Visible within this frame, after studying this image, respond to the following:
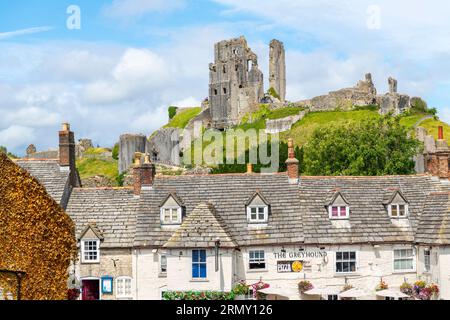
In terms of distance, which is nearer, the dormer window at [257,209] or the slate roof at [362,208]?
the slate roof at [362,208]

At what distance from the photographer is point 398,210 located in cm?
3734

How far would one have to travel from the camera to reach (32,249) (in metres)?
27.7

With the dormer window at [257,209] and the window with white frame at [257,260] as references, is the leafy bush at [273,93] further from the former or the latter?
the window with white frame at [257,260]

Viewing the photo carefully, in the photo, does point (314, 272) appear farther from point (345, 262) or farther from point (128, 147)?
point (128, 147)

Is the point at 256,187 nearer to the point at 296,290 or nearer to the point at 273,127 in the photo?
the point at 296,290

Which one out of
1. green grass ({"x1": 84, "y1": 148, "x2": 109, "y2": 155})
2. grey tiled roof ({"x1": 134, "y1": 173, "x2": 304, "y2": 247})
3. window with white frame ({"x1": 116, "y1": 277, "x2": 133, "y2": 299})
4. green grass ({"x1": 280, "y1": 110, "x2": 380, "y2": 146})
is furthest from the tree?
green grass ({"x1": 84, "y1": 148, "x2": 109, "y2": 155})

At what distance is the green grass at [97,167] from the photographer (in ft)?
360

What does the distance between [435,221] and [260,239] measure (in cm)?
964

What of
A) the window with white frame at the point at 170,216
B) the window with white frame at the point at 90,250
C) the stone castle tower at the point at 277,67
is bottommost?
the window with white frame at the point at 90,250

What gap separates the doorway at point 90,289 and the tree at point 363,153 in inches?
1107

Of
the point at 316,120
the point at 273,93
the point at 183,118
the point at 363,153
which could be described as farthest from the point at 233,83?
the point at 363,153

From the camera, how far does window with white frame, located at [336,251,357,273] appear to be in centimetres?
3588

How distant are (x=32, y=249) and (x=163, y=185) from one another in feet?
39.8

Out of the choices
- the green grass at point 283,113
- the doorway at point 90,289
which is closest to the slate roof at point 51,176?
the doorway at point 90,289
